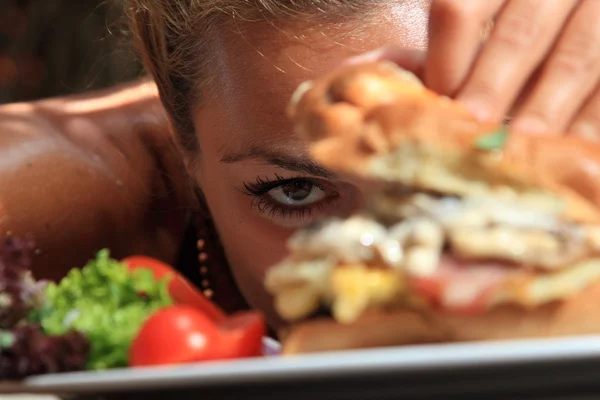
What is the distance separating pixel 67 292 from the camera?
874mm

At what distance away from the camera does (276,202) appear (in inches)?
45.9

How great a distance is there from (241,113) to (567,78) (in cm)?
51

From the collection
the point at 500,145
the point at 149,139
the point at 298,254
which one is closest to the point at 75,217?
the point at 149,139

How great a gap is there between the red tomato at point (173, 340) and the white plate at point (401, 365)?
0.13 meters

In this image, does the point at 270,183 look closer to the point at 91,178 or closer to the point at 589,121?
the point at 589,121

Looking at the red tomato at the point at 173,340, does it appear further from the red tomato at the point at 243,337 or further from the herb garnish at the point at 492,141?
the herb garnish at the point at 492,141

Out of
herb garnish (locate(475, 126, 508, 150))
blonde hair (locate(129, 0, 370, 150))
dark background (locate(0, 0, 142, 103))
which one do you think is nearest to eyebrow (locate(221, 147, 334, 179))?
blonde hair (locate(129, 0, 370, 150))

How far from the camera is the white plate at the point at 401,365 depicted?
49 cm

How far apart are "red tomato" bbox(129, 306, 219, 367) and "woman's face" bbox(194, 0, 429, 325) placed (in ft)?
1.14

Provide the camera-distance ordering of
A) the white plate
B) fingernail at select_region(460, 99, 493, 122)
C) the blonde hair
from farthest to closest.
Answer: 1. the blonde hair
2. fingernail at select_region(460, 99, 493, 122)
3. the white plate

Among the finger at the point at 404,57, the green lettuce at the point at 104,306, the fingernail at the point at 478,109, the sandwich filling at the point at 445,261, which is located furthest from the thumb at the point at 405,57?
the green lettuce at the point at 104,306

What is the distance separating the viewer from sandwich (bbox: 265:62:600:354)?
60 centimetres

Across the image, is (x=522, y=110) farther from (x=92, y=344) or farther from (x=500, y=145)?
(x=92, y=344)

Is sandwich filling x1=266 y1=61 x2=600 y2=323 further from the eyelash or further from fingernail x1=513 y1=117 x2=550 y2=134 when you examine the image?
the eyelash
